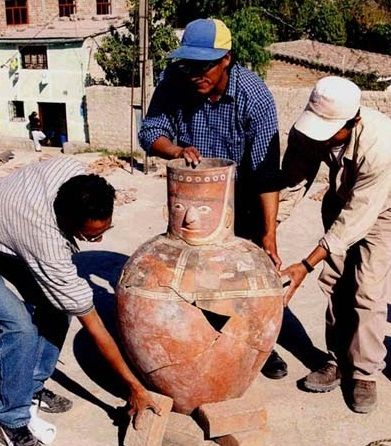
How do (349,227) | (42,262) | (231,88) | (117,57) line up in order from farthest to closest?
(117,57), (231,88), (349,227), (42,262)

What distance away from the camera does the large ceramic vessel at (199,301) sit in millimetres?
3164

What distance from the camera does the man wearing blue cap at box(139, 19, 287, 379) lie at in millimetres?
Result: 3449

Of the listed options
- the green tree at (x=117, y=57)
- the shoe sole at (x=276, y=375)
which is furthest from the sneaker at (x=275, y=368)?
the green tree at (x=117, y=57)

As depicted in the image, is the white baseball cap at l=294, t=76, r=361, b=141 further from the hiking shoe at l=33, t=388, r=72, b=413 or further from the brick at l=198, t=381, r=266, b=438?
the hiking shoe at l=33, t=388, r=72, b=413

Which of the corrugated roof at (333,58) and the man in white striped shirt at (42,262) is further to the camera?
the corrugated roof at (333,58)

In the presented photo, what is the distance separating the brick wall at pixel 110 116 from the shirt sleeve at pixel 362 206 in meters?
11.1

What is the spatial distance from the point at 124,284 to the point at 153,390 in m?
0.61

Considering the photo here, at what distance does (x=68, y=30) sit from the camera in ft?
64.8

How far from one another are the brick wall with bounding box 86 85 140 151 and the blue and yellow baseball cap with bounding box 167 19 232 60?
10.8 meters

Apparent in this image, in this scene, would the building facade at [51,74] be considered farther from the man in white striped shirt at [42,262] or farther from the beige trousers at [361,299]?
the man in white striped shirt at [42,262]

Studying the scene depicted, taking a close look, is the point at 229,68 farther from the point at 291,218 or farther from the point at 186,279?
the point at 291,218

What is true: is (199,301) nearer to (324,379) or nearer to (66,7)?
(324,379)

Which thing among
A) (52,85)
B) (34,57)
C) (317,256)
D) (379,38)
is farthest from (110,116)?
(379,38)

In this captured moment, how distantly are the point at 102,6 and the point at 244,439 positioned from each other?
23289 millimetres
